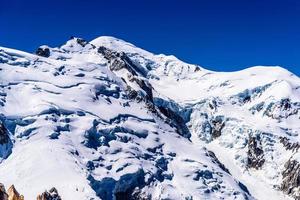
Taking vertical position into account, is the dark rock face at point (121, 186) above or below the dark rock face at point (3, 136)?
below

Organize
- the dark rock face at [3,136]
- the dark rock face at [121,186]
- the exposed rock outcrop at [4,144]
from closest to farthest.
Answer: the dark rock face at [121,186]
the exposed rock outcrop at [4,144]
the dark rock face at [3,136]

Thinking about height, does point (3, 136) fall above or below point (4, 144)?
above

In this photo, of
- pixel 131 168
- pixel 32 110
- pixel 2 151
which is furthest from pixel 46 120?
pixel 131 168

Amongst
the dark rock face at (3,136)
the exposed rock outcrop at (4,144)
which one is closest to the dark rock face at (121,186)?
the exposed rock outcrop at (4,144)

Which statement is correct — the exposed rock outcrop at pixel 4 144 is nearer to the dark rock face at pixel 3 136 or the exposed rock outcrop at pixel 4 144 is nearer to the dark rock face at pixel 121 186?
the dark rock face at pixel 3 136

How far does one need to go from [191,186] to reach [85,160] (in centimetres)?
3506

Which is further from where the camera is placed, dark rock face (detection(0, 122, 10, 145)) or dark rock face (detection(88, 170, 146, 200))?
dark rock face (detection(0, 122, 10, 145))

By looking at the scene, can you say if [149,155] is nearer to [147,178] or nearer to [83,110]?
[147,178]

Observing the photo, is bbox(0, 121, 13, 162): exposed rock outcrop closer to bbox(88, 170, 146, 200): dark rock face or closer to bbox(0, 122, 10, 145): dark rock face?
bbox(0, 122, 10, 145): dark rock face

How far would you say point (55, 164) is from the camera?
16388 cm

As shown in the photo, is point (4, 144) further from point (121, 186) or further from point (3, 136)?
point (121, 186)

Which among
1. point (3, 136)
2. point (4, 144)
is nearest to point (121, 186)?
point (4, 144)

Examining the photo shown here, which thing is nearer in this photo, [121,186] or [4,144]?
[121,186]

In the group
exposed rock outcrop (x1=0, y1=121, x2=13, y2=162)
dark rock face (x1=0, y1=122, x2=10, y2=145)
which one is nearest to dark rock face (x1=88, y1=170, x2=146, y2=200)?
exposed rock outcrop (x1=0, y1=121, x2=13, y2=162)
